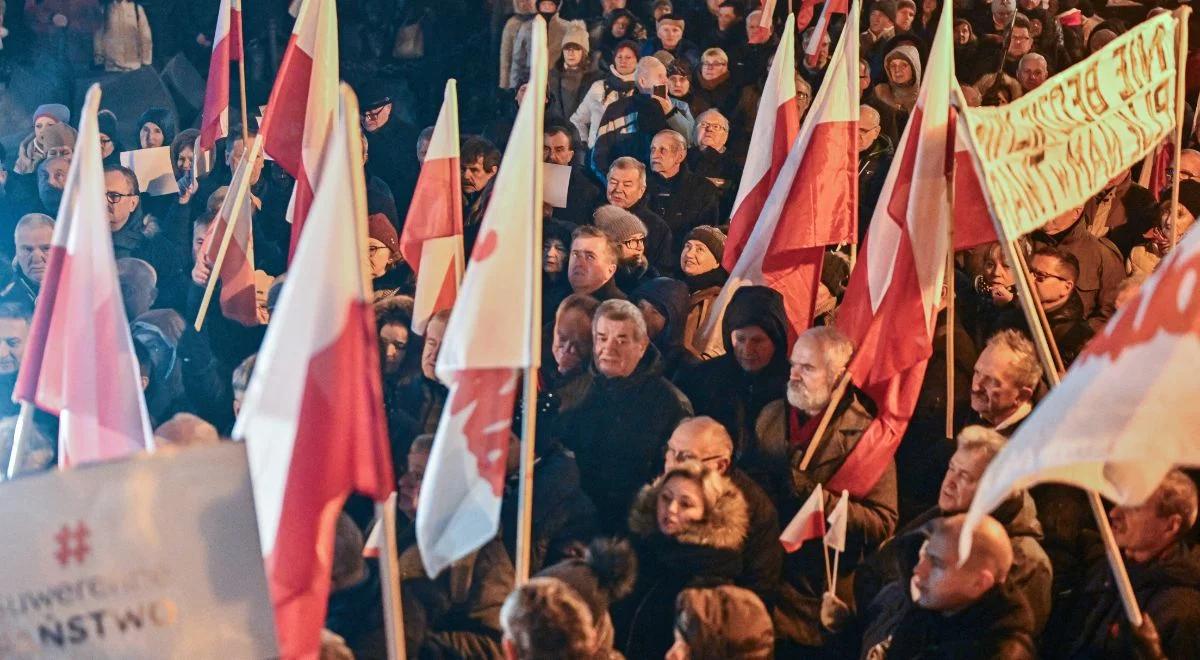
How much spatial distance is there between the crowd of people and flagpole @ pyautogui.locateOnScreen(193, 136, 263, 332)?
0.27 ft

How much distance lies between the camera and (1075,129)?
204 inches

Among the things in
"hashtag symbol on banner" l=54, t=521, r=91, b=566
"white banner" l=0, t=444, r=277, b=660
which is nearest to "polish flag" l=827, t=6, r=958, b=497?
"white banner" l=0, t=444, r=277, b=660

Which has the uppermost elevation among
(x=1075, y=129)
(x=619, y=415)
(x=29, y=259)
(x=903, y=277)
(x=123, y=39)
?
(x=123, y=39)

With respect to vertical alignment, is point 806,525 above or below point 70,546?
below

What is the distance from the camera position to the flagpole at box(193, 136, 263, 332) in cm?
677

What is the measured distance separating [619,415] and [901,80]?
2.98 meters

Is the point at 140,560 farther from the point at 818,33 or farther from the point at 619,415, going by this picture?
the point at 818,33

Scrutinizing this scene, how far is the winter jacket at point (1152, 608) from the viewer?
16.0 feet

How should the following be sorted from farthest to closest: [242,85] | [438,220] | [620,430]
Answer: [242,85], [438,220], [620,430]

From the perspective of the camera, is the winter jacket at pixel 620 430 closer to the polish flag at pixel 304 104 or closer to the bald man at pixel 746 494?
the bald man at pixel 746 494

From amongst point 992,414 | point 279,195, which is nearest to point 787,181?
point 992,414

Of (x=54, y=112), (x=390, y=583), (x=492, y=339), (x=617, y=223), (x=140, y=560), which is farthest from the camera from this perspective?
(x=54, y=112)

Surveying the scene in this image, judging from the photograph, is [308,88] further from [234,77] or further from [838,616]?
[838,616]

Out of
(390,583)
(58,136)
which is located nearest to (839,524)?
(390,583)
